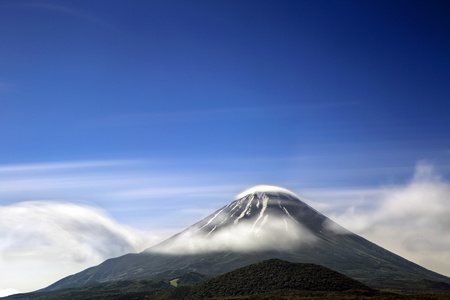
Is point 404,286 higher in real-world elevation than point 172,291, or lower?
lower

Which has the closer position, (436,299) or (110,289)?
(436,299)

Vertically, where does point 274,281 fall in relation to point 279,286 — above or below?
above

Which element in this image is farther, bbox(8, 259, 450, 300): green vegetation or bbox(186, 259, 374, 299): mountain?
bbox(186, 259, 374, 299): mountain

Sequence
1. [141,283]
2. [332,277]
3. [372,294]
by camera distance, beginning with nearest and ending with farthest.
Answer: [372,294], [332,277], [141,283]

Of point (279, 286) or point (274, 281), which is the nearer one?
point (279, 286)

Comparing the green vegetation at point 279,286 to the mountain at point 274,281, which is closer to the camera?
the green vegetation at point 279,286

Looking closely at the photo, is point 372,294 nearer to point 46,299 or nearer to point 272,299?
point 272,299

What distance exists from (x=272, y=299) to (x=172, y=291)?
5314cm

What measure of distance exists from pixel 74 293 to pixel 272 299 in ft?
481

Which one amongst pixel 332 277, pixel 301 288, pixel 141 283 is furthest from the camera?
pixel 141 283

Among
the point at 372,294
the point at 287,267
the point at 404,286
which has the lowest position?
the point at 404,286

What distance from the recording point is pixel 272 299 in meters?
92.1

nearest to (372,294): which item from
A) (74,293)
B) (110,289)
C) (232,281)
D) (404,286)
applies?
(232,281)

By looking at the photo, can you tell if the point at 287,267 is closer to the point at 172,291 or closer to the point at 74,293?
the point at 172,291
